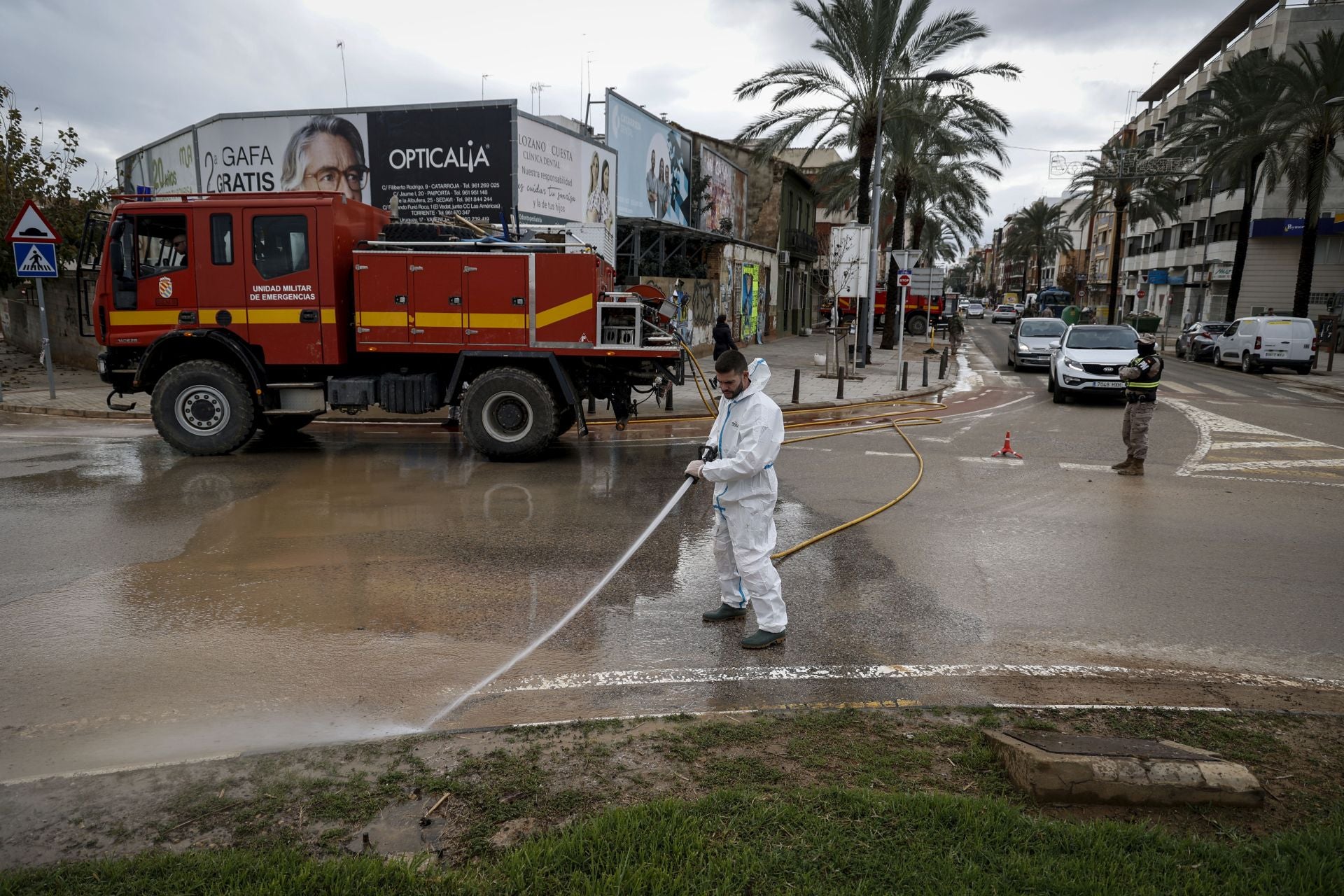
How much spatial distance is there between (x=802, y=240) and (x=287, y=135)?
28111 millimetres

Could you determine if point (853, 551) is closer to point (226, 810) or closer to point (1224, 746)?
point (1224, 746)

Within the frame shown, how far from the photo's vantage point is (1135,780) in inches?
134

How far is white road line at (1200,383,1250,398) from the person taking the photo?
65.3 ft

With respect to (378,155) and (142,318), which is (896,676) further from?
(378,155)

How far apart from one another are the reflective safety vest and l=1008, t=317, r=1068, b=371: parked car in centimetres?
1528

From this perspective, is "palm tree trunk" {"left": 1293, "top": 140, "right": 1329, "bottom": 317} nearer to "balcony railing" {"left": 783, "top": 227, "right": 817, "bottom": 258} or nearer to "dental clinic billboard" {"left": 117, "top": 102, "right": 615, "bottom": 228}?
"balcony railing" {"left": 783, "top": 227, "right": 817, "bottom": 258}

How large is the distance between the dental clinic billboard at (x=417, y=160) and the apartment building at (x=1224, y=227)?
29023mm

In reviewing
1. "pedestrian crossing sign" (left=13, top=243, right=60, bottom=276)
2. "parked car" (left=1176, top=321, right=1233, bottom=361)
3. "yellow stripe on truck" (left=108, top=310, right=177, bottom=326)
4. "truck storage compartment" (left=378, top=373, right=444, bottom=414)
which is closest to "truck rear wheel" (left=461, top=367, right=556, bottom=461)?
"truck storage compartment" (left=378, top=373, right=444, bottom=414)

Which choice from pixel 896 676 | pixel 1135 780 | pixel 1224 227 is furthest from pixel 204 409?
pixel 1224 227

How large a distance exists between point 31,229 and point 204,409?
6.96 m

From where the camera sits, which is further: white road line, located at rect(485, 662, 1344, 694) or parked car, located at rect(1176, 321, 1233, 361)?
parked car, located at rect(1176, 321, 1233, 361)

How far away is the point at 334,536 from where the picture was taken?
7379 millimetres

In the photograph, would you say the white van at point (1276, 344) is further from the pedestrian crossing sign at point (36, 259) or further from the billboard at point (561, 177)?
the pedestrian crossing sign at point (36, 259)

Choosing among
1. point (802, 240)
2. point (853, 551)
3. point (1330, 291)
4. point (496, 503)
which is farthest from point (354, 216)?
point (1330, 291)
